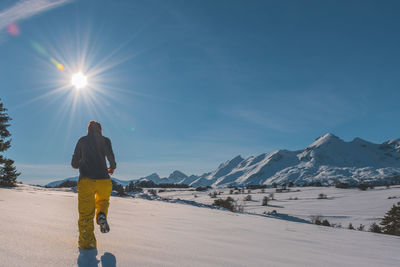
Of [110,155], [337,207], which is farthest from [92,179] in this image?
[337,207]

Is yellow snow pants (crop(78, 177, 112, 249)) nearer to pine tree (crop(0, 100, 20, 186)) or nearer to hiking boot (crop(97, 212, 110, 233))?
hiking boot (crop(97, 212, 110, 233))

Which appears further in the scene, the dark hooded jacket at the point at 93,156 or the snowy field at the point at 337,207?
the snowy field at the point at 337,207

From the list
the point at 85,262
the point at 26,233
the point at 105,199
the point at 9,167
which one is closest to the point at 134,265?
the point at 85,262

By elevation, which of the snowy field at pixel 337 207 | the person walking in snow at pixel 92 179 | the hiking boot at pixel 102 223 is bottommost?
the snowy field at pixel 337 207

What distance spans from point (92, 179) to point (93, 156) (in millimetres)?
367

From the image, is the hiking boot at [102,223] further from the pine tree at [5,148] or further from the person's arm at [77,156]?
the pine tree at [5,148]

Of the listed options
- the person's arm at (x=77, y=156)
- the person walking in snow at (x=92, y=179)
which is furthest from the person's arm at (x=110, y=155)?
the person's arm at (x=77, y=156)

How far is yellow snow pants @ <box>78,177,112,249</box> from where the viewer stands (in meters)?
2.71

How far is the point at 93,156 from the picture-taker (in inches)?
134

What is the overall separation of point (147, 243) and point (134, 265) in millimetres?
1025

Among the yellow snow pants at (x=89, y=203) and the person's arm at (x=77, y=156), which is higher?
the person's arm at (x=77, y=156)

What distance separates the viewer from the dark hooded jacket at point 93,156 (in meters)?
3.29

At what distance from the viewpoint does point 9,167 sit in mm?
20953

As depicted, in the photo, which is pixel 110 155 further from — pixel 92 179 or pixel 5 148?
pixel 5 148
